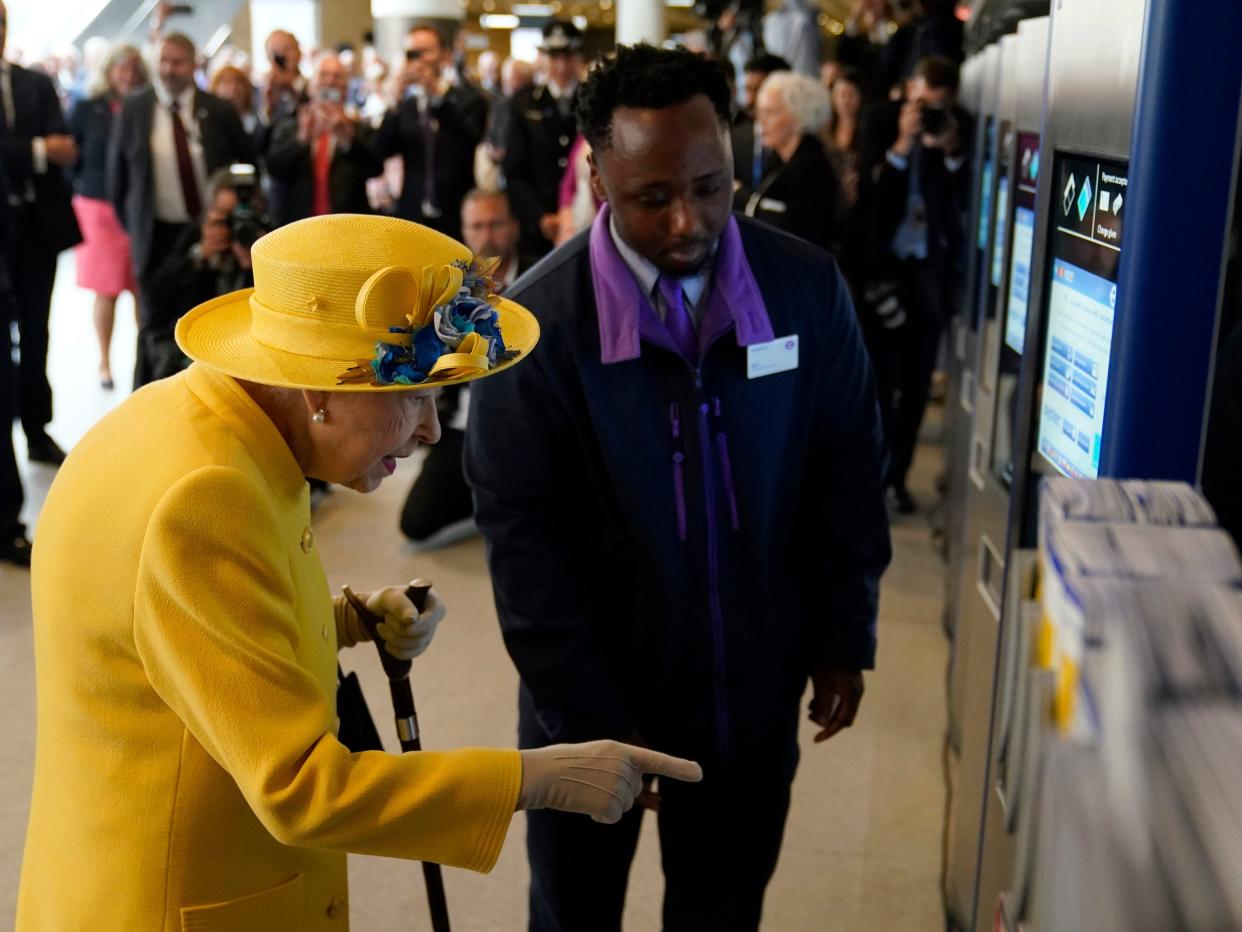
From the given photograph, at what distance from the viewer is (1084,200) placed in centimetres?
159

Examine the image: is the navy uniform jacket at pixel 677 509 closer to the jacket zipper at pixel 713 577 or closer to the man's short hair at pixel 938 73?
the jacket zipper at pixel 713 577

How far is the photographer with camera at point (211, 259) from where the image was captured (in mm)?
4832

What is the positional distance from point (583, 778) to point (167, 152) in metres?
5.81

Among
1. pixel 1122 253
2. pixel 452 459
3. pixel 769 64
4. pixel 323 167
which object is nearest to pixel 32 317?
pixel 323 167

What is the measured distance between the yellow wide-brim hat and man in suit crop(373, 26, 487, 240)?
5.95 metres

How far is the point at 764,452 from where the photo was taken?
1.80 m

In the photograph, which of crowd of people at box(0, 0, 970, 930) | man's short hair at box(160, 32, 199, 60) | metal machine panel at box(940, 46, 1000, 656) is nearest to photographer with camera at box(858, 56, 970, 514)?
metal machine panel at box(940, 46, 1000, 656)

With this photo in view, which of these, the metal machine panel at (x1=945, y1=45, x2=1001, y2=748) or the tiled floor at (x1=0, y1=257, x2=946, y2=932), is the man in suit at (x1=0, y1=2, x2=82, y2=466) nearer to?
the tiled floor at (x1=0, y1=257, x2=946, y2=932)

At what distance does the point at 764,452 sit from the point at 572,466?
0.27 m

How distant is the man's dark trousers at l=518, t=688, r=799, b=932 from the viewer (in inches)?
77.5

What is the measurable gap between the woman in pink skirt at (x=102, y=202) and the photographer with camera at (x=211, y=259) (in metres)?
2.10

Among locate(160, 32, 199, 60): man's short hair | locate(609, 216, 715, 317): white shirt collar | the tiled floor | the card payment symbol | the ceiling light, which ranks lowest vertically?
the tiled floor

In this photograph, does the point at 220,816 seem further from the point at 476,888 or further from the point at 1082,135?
the point at 476,888

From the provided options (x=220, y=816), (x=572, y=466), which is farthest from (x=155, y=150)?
(x=220, y=816)
